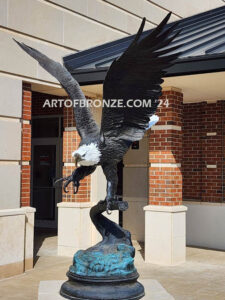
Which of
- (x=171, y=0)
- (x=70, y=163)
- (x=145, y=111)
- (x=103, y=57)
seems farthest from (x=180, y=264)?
(x=171, y=0)

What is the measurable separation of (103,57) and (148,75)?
5.22 meters

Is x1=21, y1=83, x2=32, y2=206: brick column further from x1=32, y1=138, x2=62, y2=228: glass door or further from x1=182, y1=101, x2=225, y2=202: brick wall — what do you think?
x1=32, y1=138, x2=62, y2=228: glass door

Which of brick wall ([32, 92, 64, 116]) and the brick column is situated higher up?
brick wall ([32, 92, 64, 116])

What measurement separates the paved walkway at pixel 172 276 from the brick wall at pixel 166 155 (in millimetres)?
1322

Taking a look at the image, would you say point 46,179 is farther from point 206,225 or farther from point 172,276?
point 172,276

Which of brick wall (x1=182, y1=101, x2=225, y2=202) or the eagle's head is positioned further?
brick wall (x1=182, y1=101, x2=225, y2=202)

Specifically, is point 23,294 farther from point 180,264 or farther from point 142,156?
point 142,156

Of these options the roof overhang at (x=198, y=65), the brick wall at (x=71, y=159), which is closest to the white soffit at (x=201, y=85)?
the roof overhang at (x=198, y=65)

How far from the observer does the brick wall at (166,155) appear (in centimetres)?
965

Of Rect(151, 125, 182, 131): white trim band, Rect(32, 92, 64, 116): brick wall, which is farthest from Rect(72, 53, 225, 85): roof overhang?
Rect(32, 92, 64, 116): brick wall

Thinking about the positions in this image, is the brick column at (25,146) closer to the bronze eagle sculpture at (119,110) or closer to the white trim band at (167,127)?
the white trim band at (167,127)

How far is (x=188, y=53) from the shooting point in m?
8.54

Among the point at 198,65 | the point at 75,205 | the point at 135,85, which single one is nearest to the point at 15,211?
the point at 75,205

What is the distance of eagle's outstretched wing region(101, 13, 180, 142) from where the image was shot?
466 cm
